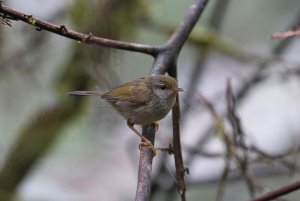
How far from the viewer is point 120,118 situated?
10.2ft

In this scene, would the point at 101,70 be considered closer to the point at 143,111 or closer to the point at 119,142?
the point at 143,111

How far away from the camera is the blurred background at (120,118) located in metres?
3.49

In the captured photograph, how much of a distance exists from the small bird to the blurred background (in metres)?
0.72

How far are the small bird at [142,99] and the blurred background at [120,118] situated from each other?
719 millimetres

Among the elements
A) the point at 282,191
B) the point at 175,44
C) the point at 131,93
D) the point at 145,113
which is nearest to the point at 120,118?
the point at 131,93

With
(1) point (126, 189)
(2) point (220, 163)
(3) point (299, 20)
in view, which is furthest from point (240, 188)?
(3) point (299, 20)

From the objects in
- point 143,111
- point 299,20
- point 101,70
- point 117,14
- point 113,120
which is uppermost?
point 117,14

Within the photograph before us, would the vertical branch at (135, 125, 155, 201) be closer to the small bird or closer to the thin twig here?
the thin twig

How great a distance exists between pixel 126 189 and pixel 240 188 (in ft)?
2.49

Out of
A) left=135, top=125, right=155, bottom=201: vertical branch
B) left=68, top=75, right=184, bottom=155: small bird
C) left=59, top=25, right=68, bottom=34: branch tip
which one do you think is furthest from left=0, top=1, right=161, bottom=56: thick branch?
left=68, top=75, right=184, bottom=155: small bird

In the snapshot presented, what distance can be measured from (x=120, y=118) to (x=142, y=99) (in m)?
0.77

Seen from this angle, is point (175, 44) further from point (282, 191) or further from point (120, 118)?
point (120, 118)

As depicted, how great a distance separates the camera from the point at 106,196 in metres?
4.31

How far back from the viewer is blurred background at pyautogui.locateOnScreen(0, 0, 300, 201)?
137 inches
